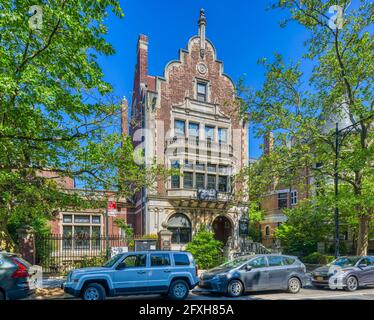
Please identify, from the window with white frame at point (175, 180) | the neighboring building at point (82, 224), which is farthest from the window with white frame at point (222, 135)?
the neighboring building at point (82, 224)

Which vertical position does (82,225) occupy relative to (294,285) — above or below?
above

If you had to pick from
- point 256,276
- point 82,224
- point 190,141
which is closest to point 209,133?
point 190,141

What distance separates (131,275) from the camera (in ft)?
33.6

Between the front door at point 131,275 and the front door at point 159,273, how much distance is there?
0.67 ft

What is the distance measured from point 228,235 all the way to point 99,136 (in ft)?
69.1

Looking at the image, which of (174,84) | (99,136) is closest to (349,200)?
(99,136)

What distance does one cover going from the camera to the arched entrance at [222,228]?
30.9 metres

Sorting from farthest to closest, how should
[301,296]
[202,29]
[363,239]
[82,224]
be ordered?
[202,29] < [82,224] < [363,239] < [301,296]

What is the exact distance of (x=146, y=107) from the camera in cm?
2725

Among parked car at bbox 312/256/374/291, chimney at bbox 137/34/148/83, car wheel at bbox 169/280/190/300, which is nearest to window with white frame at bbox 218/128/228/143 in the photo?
chimney at bbox 137/34/148/83

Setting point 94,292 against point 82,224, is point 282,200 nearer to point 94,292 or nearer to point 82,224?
point 82,224

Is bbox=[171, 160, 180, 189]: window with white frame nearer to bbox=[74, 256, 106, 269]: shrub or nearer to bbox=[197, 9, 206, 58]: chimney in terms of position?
bbox=[74, 256, 106, 269]: shrub

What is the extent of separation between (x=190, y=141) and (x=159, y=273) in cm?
1836
